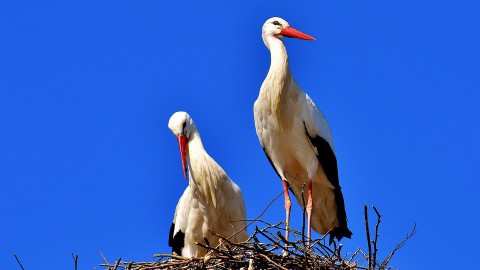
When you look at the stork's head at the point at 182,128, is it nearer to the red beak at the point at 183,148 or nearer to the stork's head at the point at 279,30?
the red beak at the point at 183,148

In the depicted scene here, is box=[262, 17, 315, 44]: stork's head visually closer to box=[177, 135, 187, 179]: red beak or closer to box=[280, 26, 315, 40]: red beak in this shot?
box=[280, 26, 315, 40]: red beak

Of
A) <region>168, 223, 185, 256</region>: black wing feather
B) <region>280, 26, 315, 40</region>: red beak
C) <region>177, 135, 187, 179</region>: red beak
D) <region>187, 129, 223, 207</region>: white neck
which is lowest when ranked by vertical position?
<region>168, 223, 185, 256</region>: black wing feather

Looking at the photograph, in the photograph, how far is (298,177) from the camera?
860cm

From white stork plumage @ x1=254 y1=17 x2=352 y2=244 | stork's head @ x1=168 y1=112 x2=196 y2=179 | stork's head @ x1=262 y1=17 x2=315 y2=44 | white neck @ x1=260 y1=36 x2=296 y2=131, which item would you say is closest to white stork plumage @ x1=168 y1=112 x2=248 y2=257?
stork's head @ x1=168 y1=112 x2=196 y2=179

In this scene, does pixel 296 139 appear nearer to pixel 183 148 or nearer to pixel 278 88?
pixel 278 88

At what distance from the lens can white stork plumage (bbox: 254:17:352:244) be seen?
8.32m

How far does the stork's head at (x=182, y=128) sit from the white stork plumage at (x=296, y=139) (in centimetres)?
45

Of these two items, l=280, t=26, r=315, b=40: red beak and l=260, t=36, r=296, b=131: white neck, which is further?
l=280, t=26, r=315, b=40: red beak

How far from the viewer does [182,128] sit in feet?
27.7

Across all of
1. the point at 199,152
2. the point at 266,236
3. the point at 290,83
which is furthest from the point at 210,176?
the point at 266,236

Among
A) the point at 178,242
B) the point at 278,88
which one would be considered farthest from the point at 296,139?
the point at 178,242

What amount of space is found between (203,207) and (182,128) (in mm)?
561

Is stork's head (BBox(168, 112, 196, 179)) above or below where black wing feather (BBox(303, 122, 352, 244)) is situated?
above

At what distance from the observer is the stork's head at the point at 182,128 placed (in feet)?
27.6
